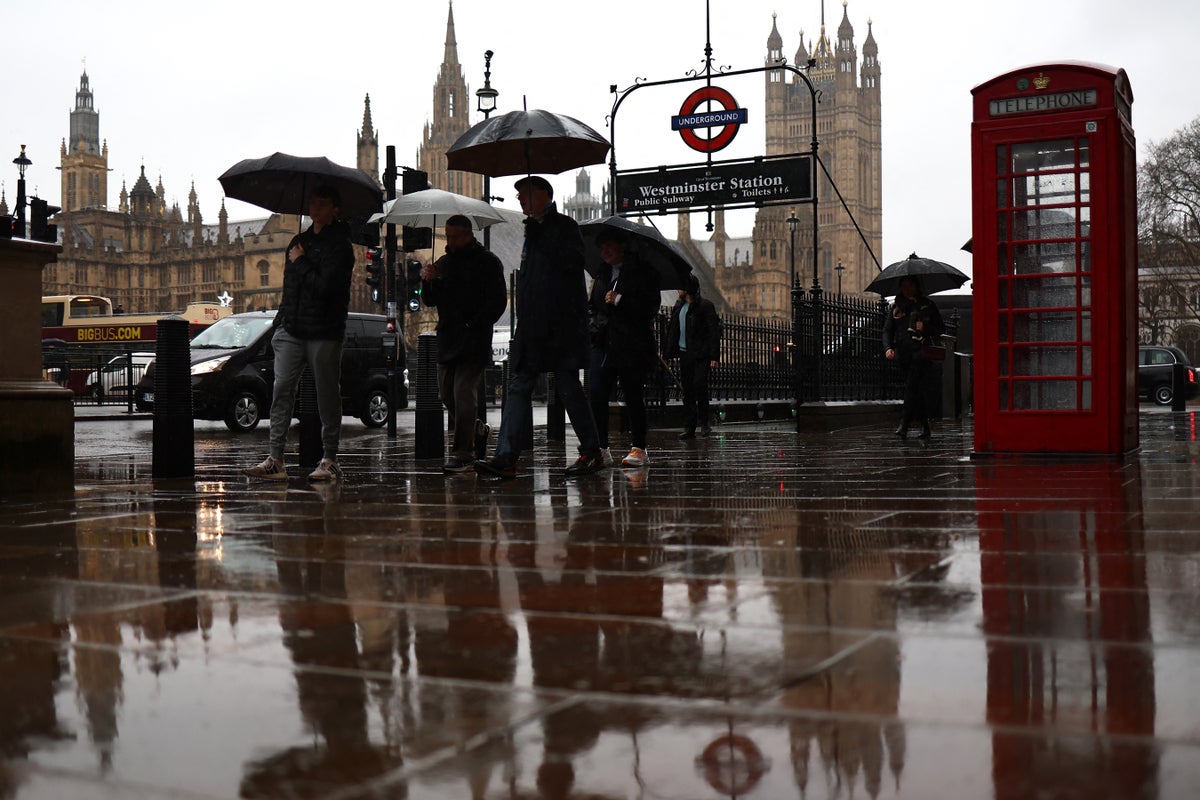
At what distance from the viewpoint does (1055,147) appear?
8.70 metres

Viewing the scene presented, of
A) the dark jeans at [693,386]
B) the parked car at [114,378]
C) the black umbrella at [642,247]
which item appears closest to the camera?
the black umbrella at [642,247]

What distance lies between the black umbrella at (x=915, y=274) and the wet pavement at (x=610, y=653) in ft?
34.1

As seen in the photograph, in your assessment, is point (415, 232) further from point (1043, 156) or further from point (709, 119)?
point (1043, 156)

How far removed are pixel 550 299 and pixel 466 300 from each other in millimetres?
978

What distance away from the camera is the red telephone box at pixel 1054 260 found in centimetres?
856

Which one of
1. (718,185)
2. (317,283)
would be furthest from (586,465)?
(718,185)

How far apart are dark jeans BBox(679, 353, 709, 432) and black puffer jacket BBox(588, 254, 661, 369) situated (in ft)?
16.2

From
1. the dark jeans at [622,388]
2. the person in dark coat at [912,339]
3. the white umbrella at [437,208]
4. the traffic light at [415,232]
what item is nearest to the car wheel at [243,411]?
the traffic light at [415,232]

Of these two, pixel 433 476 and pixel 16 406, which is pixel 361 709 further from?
pixel 433 476

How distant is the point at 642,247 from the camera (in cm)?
993

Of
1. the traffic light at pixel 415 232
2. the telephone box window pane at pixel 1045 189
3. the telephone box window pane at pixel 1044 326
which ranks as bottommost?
the telephone box window pane at pixel 1044 326

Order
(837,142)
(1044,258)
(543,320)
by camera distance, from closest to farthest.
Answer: (543,320) → (1044,258) → (837,142)

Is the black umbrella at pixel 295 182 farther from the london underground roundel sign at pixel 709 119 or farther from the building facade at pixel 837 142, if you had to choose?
the building facade at pixel 837 142

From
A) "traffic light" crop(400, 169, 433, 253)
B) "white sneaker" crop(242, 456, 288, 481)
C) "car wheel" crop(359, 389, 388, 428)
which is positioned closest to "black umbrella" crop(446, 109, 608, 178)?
"white sneaker" crop(242, 456, 288, 481)
